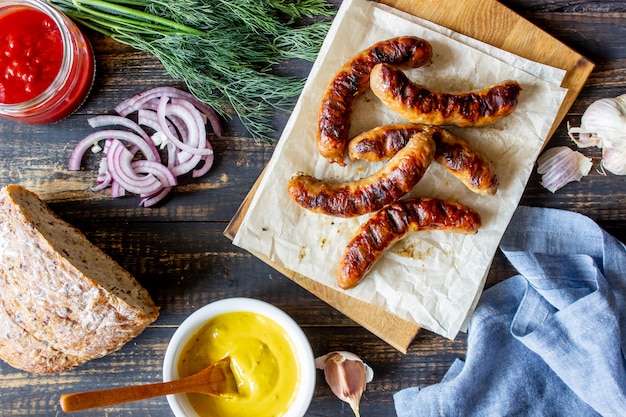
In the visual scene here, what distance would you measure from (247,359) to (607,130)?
2.27 m

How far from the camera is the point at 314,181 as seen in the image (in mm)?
2824

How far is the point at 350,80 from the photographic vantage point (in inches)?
108

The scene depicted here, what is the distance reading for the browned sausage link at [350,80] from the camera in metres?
2.74

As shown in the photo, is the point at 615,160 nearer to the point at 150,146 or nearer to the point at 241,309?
the point at 241,309

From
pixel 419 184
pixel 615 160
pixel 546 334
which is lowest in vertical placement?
pixel 546 334

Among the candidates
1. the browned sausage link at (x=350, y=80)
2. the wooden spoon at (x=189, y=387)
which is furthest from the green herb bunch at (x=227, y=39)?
the wooden spoon at (x=189, y=387)

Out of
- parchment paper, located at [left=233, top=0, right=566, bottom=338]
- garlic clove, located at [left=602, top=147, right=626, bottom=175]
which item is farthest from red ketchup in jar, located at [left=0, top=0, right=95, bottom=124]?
garlic clove, located at [left=602, top=147, right=626, bottom=175]

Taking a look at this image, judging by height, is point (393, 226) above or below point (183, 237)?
above

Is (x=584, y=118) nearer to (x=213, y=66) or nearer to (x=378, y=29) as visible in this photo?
(x=378, y=29)

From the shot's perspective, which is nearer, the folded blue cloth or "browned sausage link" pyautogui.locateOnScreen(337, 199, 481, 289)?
"browned sausage link" pyautogui.locateOnScreen(337, 199, 481, 289)

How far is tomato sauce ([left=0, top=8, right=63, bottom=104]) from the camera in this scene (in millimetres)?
2787

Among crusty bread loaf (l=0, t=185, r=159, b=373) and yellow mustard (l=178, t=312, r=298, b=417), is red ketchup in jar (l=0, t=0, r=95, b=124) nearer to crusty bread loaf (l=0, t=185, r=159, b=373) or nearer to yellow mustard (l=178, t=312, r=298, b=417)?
crusty bread loaf (l=0, t=185, r=159, b=373)

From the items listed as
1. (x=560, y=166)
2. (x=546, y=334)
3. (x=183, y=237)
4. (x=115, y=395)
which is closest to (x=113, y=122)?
(x=183, y=237)

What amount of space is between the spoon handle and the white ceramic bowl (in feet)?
0.20
